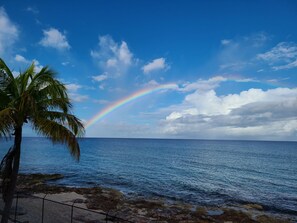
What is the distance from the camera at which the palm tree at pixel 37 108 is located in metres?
11.4

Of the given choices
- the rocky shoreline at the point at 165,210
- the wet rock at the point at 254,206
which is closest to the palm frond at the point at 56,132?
the rocky shoreline at the point at 165,210

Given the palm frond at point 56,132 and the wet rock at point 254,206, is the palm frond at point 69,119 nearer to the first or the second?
the palm frond at point 56,132

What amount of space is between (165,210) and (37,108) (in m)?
22.6

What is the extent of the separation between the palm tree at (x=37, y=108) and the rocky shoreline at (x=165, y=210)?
53.3 ft

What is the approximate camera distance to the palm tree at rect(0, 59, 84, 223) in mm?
11352

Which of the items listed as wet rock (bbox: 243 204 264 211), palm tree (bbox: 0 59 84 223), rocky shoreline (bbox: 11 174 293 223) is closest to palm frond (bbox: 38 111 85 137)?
palm tree (bbox: 0 59 84 223)

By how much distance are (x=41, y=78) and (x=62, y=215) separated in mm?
17786

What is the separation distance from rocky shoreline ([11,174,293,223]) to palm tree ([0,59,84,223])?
53.3ft

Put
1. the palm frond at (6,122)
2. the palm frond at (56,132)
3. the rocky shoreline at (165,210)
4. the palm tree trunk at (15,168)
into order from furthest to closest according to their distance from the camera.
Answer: the rocky shoreline at (165,210)
the palm tree trunk at (15,168)
the palm frond at (56,132)
the palm frond at (6,122)

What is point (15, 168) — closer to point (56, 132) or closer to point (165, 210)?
point (56, 132)

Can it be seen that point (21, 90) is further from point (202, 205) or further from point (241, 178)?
point (241, 178)

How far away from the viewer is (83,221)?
78.6 ft

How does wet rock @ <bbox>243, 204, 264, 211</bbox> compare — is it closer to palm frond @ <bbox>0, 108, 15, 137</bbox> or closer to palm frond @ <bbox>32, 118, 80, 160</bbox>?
palm frond @ <bbox>32, 118, 80, 160</bbox>

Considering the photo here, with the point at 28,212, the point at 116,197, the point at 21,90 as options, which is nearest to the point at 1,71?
the point at 21,90
